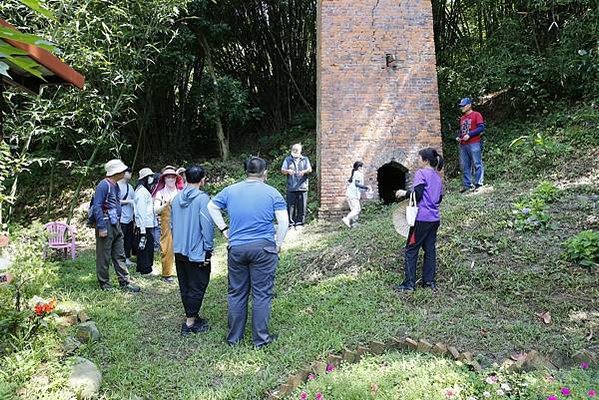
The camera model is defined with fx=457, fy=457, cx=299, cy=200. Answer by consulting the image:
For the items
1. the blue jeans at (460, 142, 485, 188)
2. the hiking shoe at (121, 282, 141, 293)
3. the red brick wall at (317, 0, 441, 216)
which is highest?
the red brick wall at (317, 0, 441, 216)

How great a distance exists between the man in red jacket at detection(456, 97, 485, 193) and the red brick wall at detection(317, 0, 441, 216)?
1307 millimetres

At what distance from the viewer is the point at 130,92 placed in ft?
28.1

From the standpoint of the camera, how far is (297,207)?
25.2 ft

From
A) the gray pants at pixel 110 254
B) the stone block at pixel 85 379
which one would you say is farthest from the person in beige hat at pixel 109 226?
the stone block at pixel 85 379

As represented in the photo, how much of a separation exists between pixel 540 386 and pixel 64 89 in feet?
27.0

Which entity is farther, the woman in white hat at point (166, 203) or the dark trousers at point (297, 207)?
the dark trousers at point (297, 207)

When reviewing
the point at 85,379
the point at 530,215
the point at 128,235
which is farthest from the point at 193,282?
the point at 530,215

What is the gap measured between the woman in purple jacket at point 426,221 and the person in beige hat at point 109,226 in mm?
2935

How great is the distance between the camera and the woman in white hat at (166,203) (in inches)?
209

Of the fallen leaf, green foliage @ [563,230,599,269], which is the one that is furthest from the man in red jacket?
the fallen leaf

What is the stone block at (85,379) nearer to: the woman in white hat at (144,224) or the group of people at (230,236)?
the group of people at (230,236)

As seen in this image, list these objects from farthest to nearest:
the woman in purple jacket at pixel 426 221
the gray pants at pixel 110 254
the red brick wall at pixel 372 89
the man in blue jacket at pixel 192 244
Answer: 1. the red brick wall at pixel 372 89
2. the gray pants at pixel 110 254
3. the woman in purple jacket at pixel 426 221
4. the man in blue jacket at pixel 192 244

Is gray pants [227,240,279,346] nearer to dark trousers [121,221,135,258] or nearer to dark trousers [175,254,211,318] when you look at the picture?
dark trousers [175,254,211,318]

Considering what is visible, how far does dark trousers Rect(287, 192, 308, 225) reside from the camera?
7589mm
